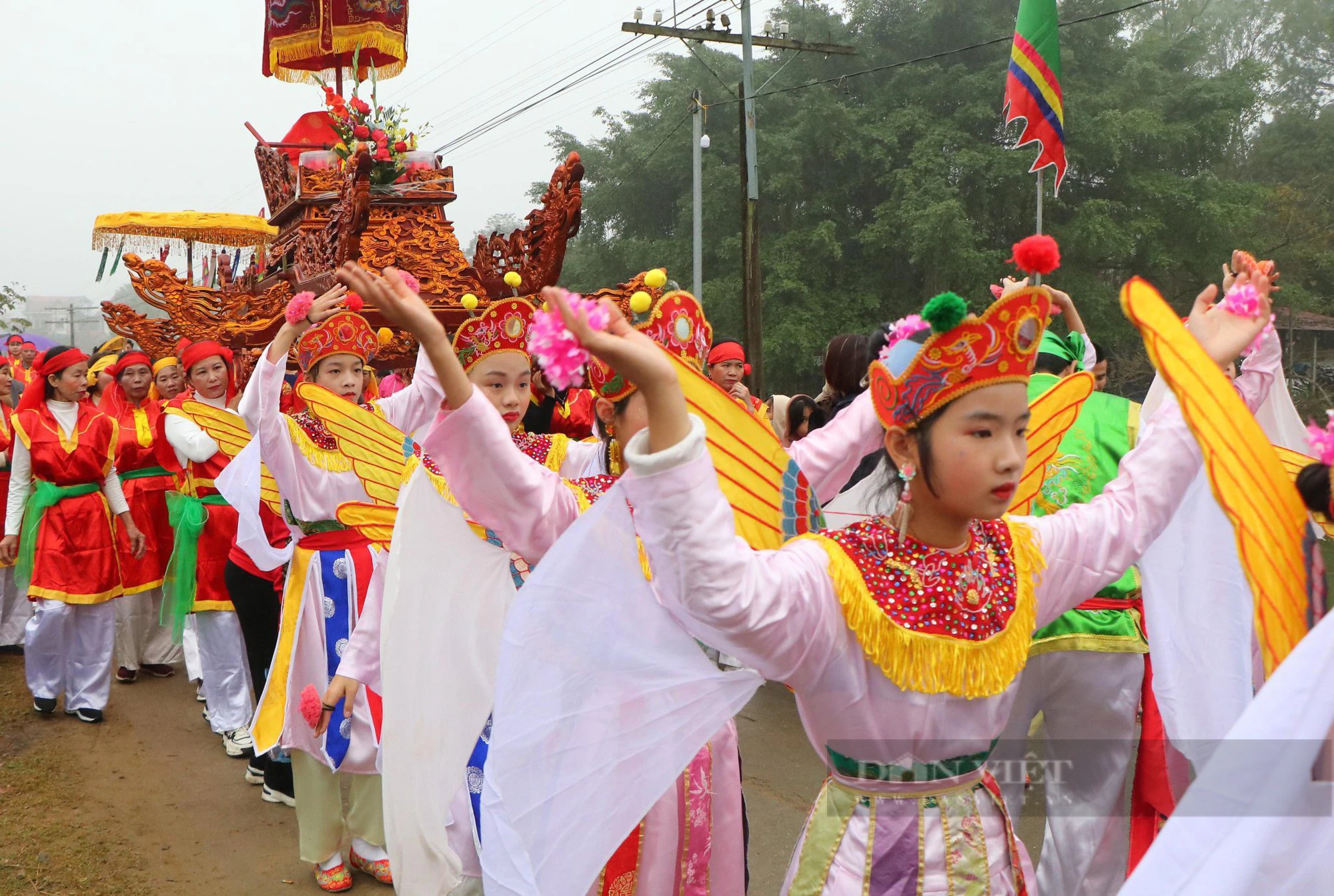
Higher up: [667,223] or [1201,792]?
[667,223]

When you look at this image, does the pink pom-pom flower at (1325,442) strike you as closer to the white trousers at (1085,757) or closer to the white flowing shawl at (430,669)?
the white trousers at (1085,757)

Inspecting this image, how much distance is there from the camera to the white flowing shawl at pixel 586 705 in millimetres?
1977

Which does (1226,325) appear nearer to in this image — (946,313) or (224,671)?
(946,313)

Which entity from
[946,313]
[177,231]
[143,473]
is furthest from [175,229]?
[946,313]

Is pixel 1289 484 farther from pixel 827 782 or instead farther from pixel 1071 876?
pixel 1071 876

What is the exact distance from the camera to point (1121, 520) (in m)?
2.02

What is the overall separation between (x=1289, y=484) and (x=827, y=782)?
924 millimetres

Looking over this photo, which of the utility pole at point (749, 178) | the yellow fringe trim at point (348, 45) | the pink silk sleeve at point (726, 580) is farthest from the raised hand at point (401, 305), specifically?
the utility pole at point (749, 178)

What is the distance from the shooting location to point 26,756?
19.4 ft

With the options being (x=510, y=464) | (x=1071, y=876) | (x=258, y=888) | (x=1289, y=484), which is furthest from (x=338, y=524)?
(x=1289, y=484)

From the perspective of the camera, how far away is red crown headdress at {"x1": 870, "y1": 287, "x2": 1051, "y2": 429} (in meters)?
1.85

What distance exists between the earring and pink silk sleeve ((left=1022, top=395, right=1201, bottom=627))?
0.26 metres

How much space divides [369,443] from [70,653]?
3.97 metres

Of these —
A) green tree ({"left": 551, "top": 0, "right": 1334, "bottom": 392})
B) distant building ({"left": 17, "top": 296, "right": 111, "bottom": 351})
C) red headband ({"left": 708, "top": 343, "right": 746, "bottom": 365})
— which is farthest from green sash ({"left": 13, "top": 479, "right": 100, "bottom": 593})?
distant building ({"left": 17, "top": 296, "right": 111, "bottom": 351})
